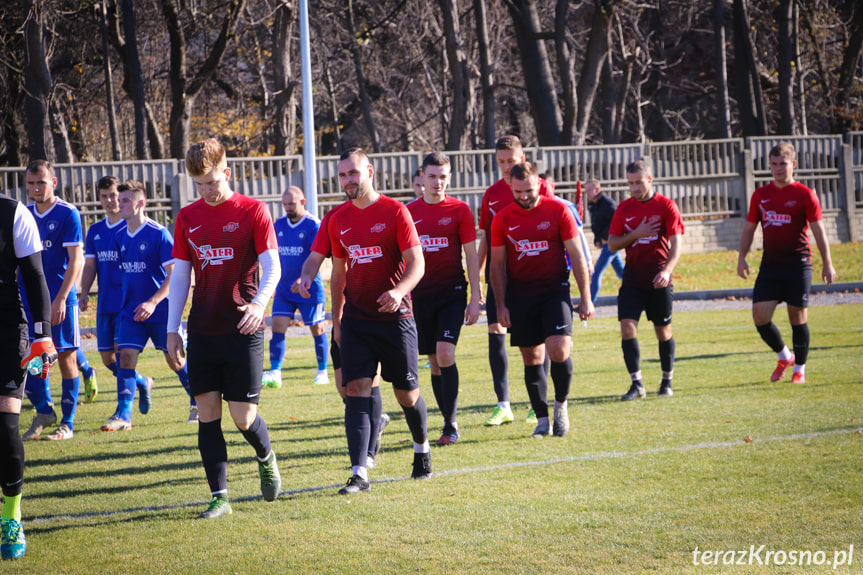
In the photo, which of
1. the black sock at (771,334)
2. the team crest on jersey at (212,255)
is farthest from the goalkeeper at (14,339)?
the black sock at (771,334)

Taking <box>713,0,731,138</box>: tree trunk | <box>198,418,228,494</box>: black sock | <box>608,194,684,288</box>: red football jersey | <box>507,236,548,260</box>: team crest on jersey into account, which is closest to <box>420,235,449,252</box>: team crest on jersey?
<box>507,236,548,260</box>: team crest on jersey

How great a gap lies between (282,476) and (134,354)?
2.83 m

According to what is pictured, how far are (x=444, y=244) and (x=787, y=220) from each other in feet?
13.5

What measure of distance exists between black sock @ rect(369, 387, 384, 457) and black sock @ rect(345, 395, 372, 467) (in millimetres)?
489

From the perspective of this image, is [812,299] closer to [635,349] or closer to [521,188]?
[635,349]

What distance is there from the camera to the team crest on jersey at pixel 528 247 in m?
7.80

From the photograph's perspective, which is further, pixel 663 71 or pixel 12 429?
pixel 663 71

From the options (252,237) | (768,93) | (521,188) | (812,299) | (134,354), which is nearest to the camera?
(252,237)

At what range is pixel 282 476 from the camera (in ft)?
22.6

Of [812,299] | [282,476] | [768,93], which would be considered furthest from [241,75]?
[282,476]

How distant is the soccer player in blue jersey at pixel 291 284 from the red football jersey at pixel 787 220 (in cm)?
515

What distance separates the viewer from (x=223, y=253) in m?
5.70

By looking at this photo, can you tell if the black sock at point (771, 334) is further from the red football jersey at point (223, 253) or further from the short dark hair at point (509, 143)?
the red football jersey at point (223, 253)

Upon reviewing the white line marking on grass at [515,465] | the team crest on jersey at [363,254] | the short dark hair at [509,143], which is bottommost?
the white line marking on grass at [515,465]
